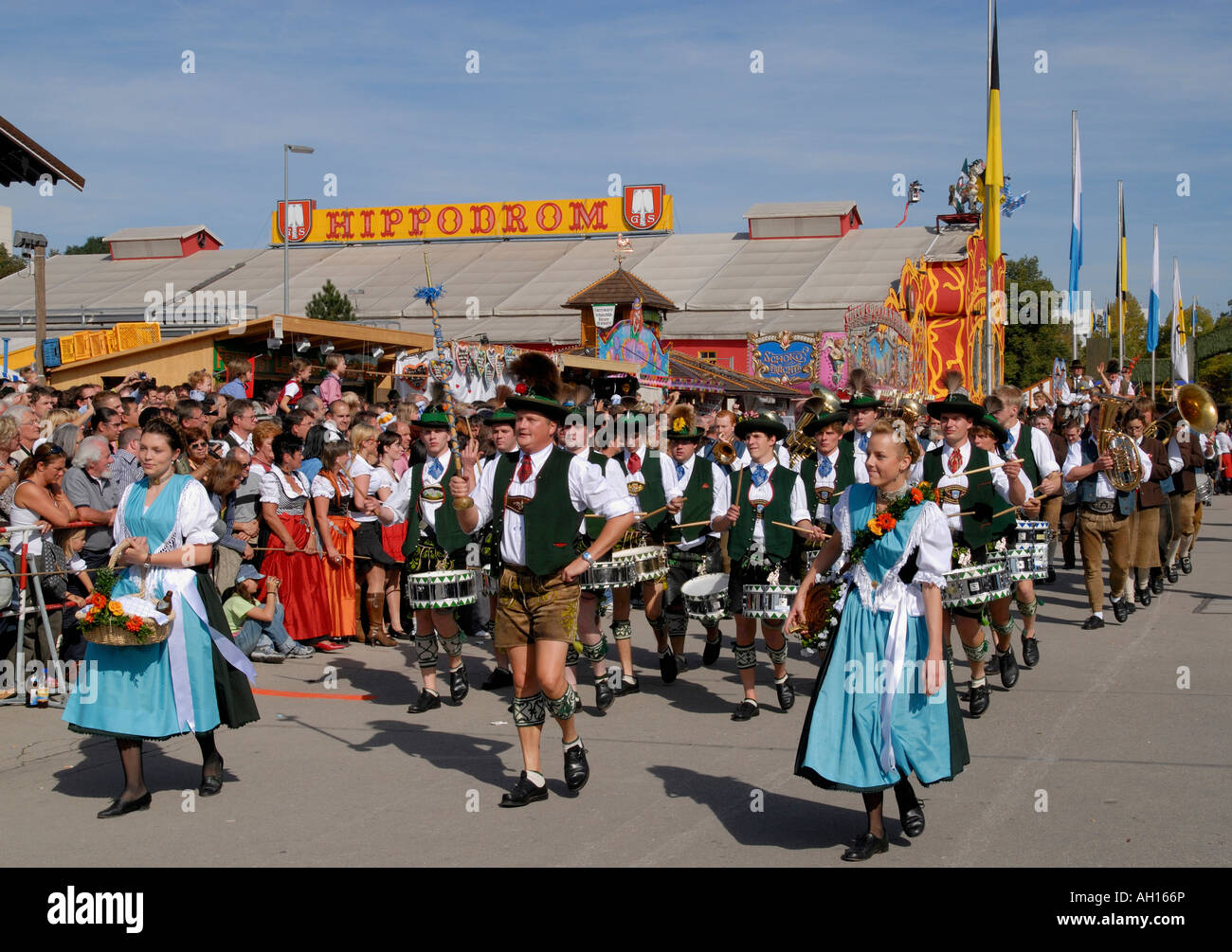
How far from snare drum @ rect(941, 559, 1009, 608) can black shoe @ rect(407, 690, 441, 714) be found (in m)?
3.53

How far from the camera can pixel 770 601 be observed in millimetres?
8156

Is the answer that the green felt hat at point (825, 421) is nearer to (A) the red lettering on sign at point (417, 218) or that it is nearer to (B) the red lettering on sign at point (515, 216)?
(B) the red lettering on sign at point (515, 216)

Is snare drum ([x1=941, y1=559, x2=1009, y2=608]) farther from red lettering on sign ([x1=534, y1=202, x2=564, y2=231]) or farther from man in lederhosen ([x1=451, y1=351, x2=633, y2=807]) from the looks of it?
red lettering on sign ([x1=534, y1=202, x2=564, y2=231])

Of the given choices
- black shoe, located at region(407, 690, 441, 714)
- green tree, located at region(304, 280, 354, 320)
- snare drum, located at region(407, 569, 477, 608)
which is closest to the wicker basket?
snare drum, located at region(407, 569, 477, 608)

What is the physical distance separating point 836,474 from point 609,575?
189 cm

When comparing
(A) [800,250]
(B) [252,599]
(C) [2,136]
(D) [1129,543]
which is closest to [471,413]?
(B) [252,599]

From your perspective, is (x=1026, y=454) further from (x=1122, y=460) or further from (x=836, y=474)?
(x=1122, y=460)

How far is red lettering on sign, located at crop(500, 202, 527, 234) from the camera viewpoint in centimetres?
5219

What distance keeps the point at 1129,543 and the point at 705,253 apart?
36816 mm

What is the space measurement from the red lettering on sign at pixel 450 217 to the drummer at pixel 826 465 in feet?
151

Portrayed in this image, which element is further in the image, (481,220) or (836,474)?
(481,220)

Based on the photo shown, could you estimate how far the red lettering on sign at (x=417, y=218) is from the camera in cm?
5338

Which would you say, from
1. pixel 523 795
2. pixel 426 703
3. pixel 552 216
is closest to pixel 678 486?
pixel 426 703

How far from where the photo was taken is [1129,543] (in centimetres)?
1255
